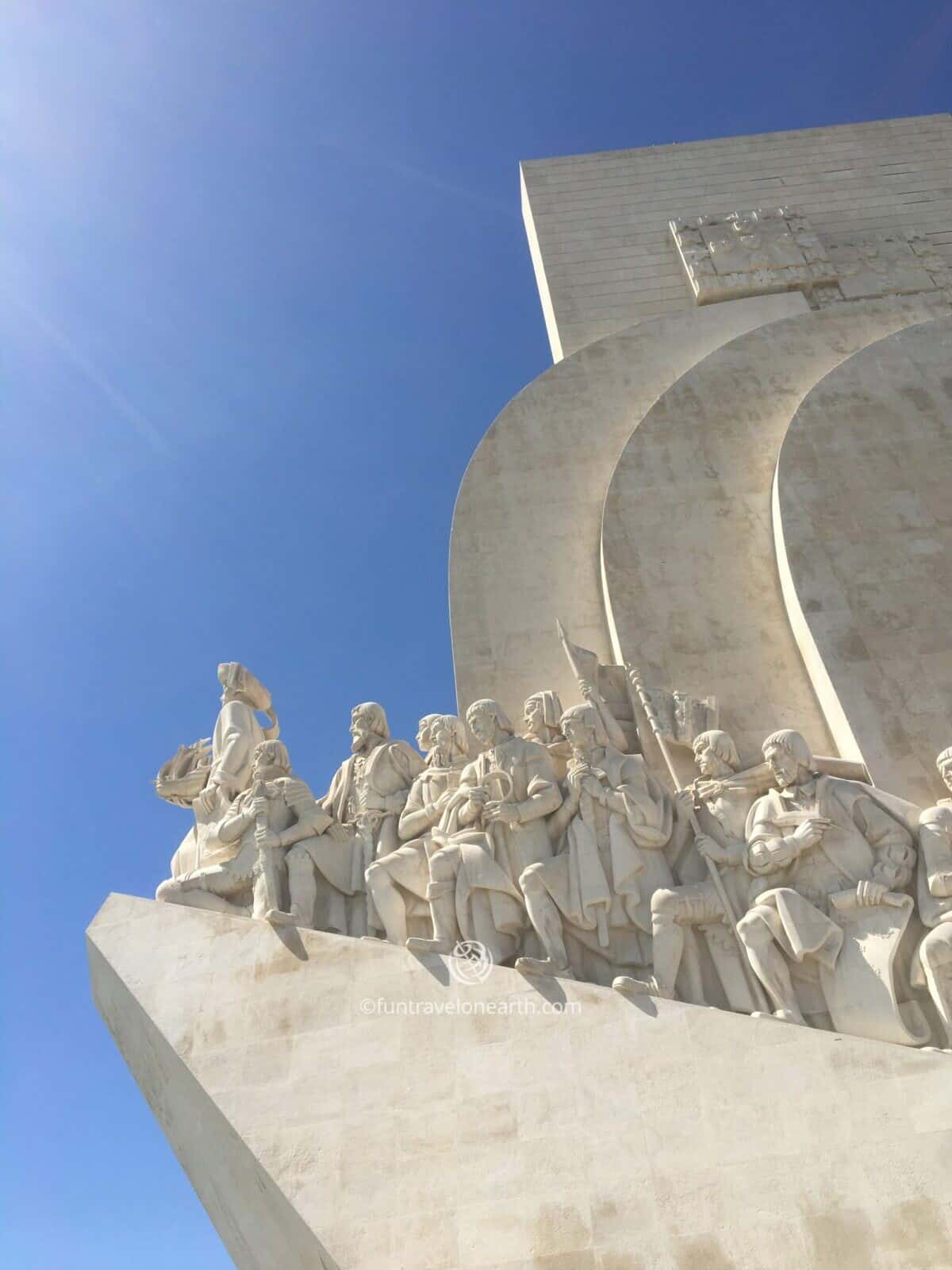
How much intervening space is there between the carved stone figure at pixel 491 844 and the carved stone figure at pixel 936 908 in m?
1.90

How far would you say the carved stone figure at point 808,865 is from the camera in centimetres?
496

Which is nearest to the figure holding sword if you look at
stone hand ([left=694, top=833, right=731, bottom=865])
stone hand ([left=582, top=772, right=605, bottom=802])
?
stone hand ([left=694, top=833, right=731, bottom=865])

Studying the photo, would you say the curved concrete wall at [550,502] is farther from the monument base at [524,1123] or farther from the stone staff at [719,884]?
the monument base at [524,1123]

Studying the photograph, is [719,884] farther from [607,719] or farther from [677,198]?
[677,198]

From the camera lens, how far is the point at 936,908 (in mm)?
4949

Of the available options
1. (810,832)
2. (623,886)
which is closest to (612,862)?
(623,886)

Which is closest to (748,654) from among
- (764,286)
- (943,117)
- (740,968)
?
(740,968)

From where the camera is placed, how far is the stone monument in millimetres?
4242

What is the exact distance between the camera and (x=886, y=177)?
11922mm

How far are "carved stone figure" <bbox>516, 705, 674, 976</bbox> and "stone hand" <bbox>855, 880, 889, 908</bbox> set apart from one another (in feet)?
3.14

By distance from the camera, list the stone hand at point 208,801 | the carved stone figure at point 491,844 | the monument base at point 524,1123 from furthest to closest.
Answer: the stone hand at point 208,801 < the carved stone figure at point 491,844 < the monument base at point 524,1123

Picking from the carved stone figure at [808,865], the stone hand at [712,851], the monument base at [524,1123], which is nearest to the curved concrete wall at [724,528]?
the carved stone figure at [808,865]

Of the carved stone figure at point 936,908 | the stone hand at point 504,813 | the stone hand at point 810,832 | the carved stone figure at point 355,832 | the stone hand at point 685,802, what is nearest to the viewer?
the carved stone figure at point 936,908
